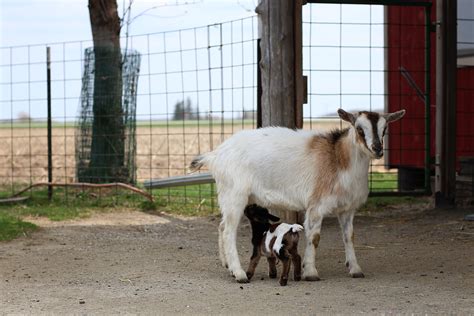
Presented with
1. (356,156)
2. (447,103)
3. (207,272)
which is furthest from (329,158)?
(447,103)

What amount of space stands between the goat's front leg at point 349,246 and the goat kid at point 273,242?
1.41ft

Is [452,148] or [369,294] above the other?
[452,148]

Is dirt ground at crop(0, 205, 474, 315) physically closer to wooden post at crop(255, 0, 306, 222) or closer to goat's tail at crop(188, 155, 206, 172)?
goat's tail at crop(188, 155, 206, 172)

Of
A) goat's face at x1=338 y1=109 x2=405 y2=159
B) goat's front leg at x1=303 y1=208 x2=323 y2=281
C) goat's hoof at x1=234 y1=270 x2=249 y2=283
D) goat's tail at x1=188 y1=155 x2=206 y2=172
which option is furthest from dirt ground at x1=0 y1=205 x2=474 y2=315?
goat's face at x1=338 y1=109 x2=405 y2=159

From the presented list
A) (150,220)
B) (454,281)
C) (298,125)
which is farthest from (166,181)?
(454,281)

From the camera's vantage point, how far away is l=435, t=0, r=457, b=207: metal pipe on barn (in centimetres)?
1013

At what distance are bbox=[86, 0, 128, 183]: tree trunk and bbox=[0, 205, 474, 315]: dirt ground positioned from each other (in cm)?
229

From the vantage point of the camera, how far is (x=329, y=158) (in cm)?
656

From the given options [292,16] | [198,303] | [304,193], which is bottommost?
[198,303]

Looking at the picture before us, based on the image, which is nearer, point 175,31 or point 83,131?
point 175,31

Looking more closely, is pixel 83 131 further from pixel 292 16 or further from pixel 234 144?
pixel 234 144

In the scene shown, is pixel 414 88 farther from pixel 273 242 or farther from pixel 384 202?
pixel 273 242

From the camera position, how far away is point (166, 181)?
35.5 ft

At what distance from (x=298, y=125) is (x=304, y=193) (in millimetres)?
2007
